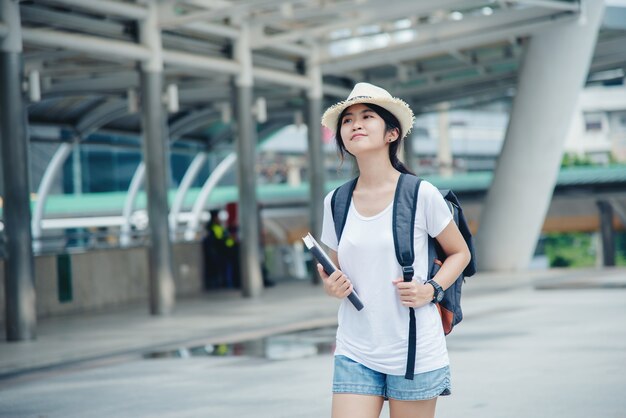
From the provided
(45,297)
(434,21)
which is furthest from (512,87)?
(45,297)

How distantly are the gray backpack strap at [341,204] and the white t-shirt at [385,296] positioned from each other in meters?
0.07

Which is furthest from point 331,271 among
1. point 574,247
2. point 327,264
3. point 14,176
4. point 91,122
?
point 574,247

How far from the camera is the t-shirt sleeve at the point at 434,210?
174 inches

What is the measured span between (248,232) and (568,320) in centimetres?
899

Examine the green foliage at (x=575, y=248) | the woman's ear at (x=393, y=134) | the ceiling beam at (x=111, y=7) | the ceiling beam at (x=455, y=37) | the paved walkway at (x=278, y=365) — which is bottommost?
the green foliage at (x=575, y=248)

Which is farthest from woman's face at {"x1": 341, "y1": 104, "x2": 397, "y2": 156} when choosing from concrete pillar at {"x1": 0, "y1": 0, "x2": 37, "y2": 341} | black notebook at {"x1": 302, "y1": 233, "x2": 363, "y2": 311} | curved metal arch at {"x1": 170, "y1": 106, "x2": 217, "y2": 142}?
curved metal arch at {"x1": 170, "y1": 106, "x2": 217, "y2": 142}

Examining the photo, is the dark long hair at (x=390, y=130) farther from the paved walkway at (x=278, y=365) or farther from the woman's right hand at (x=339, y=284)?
the paved walkway at (x=278, y=365)

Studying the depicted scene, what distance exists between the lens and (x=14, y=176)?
16.0m

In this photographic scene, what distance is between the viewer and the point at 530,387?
9.51 m

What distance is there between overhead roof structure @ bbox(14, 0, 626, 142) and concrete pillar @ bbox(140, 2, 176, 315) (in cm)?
24

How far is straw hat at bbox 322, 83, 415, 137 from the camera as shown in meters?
4.48

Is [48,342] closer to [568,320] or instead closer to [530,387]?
[568,320]

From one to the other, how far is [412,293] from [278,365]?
7791 millimetres

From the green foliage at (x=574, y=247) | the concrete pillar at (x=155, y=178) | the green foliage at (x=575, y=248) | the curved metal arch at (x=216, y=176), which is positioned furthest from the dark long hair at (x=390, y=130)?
the green foliage at (x=574, y=247)
